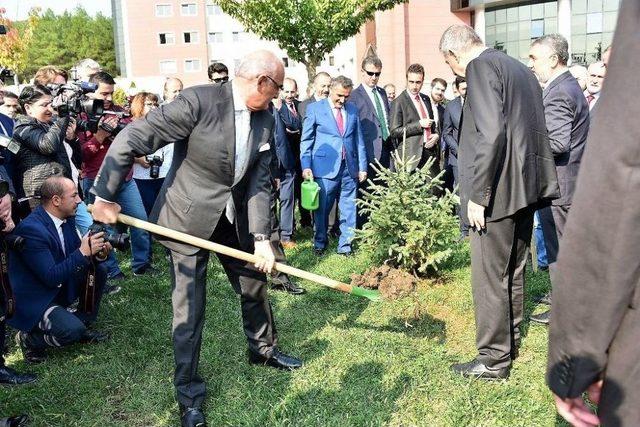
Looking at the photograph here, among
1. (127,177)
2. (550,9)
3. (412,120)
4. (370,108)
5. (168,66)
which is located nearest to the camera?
(127,177)

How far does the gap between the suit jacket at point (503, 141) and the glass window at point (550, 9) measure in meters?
29.4

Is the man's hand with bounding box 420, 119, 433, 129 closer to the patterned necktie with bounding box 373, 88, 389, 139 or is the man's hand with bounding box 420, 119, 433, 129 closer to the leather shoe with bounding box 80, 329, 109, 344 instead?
the patterned necktie with bounding box 373, 88, 389, 139

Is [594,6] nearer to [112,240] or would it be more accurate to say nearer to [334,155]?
[334,155]

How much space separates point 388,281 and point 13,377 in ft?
10.3

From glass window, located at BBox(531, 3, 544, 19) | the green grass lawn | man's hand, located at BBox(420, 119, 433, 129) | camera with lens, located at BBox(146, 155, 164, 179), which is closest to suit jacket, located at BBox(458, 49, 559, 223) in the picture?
the green grass lawn

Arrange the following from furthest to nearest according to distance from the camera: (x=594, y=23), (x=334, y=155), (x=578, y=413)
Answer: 1. (x=594, y=23)
2. (x=334, y=155)
3. (x=578, y=413)

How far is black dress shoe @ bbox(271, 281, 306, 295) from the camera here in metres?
5.61

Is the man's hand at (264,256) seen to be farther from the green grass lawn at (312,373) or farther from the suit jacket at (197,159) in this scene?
the green grass lawn at (312,373)

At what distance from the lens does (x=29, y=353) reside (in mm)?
4371

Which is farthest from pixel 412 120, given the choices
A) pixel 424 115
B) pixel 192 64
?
pixel 192 64

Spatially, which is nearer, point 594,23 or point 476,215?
point 476,215

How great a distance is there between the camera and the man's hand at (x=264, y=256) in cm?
358

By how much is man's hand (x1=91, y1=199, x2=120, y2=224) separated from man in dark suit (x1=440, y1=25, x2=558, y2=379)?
2.10 metres

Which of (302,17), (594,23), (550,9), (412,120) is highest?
(550,9)
